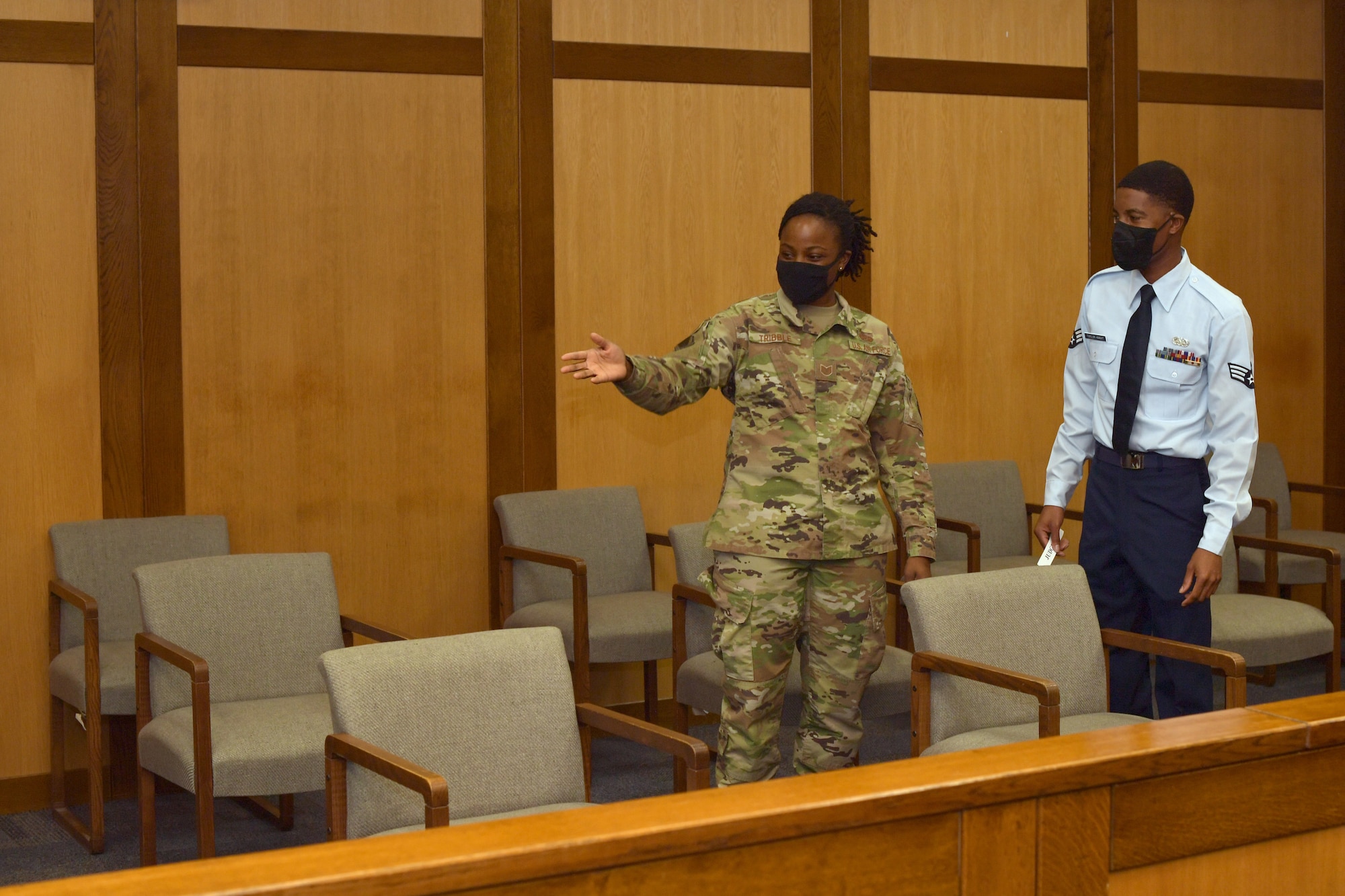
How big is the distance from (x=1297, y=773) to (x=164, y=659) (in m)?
2.56

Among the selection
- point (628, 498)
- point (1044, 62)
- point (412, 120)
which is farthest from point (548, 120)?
point (1044, 62)

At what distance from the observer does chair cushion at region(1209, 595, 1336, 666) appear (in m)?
4.32

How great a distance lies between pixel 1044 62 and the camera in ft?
18.3

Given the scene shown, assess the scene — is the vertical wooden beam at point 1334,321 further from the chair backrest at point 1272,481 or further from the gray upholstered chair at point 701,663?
the gray upholstered chair at point 701,663

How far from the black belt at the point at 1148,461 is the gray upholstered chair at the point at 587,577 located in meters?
1.55

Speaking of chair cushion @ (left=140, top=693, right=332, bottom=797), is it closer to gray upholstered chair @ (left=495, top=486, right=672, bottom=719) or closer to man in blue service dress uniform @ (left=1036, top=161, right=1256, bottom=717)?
gray upholstered chair @ (left=495, top=486, right=672, bottom=719)

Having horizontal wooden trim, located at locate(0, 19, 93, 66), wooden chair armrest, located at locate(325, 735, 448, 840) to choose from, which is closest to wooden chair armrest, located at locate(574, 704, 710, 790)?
wooden chair armrest, located at locate(325, 735, 448, 840)

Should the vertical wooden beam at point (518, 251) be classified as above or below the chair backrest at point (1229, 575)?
above

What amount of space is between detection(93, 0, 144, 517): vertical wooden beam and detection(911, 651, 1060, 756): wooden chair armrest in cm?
261

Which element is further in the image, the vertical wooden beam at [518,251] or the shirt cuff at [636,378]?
the vertical wooden beam at [518,251]

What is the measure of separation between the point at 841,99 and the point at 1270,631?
2.40 meters

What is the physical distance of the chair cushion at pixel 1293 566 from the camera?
206 inches

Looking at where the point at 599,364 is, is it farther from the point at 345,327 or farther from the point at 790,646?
the point at 345,327

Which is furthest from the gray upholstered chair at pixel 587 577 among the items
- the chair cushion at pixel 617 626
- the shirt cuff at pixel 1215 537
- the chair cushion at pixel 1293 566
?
the chair cushion at pixel 1293 566
